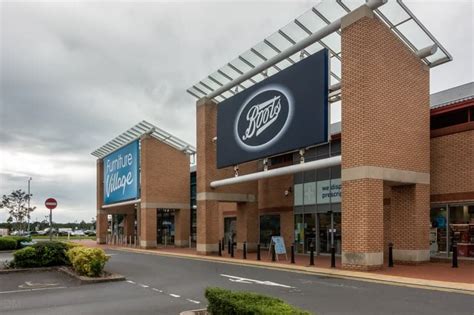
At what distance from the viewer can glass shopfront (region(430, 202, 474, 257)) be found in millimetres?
19672

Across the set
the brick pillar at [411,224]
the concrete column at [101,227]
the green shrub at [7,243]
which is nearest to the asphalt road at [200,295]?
the brick pillar at [411,224]

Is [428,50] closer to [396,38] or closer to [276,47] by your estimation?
[396,38]

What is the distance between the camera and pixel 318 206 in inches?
1028

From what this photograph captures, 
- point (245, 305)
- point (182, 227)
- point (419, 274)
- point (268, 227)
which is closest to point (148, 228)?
point (182, 227)

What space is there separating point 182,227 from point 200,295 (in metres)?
29.0

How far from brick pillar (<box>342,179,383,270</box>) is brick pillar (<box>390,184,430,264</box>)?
2308mm

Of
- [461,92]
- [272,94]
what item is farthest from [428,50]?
[272,94]

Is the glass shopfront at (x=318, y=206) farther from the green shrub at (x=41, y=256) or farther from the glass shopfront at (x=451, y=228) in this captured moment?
the green shrub at (x=41, y=256)

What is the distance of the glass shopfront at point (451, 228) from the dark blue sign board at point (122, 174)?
25.8 m

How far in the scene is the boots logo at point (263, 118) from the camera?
23.6 m

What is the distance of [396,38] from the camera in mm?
19719

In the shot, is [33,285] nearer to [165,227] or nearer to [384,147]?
[384,147]

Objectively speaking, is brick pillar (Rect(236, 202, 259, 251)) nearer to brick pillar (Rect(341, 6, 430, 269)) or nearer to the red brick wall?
brick pillar (Rect(341, 6, 430, 269))

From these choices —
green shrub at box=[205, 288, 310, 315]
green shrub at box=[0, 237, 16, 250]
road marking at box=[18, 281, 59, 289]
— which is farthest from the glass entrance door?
green shrub at box=[0, 237, 16, 250]
